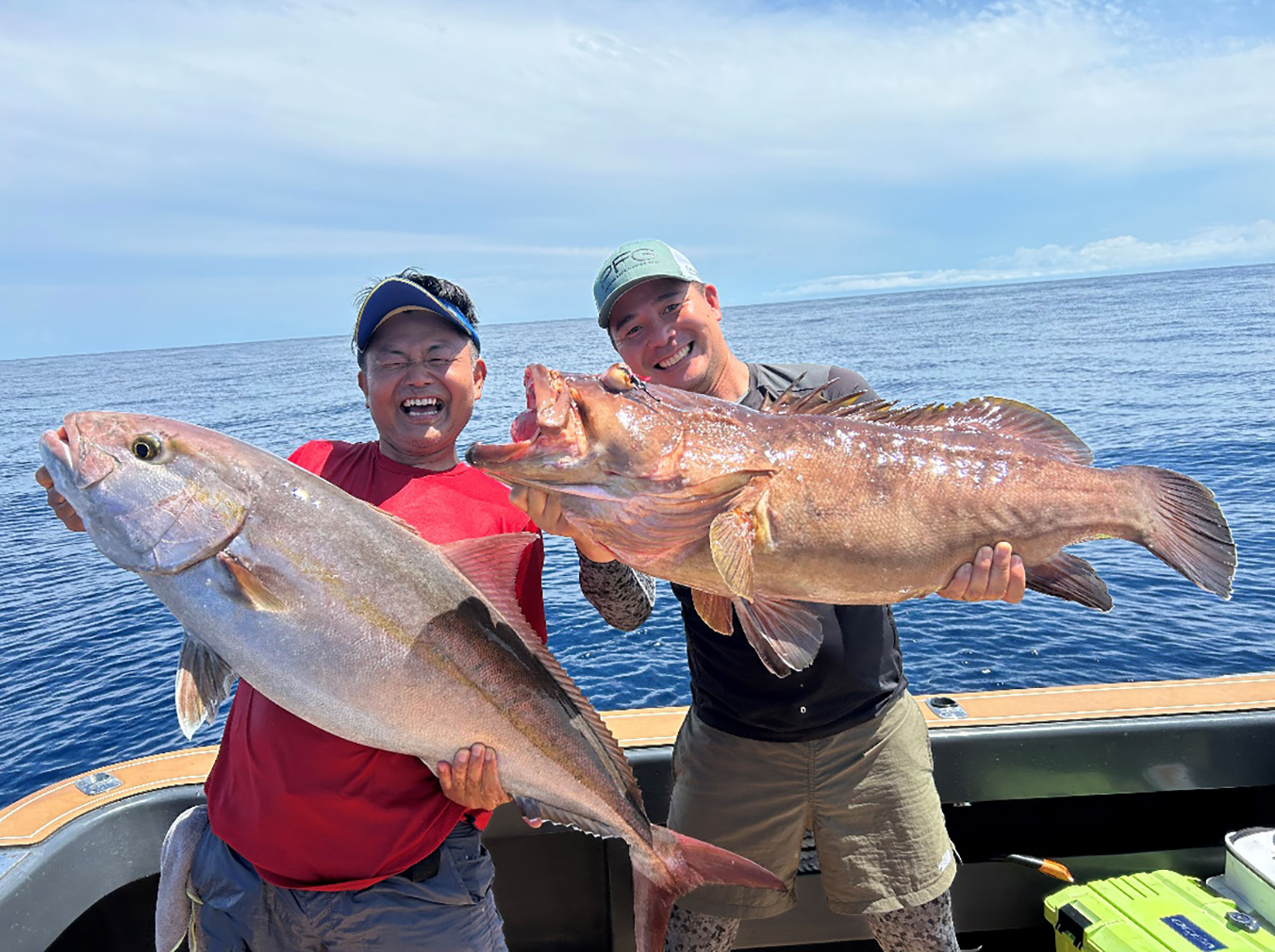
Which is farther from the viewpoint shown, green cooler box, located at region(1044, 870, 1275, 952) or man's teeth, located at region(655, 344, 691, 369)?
green cooler box, located at region(1044, 870, 1275, 952)

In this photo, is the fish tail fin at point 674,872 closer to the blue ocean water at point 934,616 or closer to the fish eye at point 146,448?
the fish eye at point 146,448

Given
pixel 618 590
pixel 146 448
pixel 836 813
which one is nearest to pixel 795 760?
pixel 836 813

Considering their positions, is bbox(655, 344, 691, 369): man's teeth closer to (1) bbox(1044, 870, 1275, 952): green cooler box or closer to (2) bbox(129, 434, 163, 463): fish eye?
(2) bbox(129, 434, 163, 463): fish eye

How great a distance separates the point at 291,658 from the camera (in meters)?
2.33

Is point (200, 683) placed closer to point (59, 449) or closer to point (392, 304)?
point (59, 449)

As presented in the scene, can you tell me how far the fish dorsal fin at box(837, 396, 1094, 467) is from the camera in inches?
114

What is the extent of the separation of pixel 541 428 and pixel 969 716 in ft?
10.5

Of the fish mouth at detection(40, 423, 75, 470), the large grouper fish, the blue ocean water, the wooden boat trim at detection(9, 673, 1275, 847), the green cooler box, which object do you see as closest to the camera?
the fish mouth at detection(40, 423, 75, 470)

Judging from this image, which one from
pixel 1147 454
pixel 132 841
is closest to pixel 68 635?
pixel 132 841

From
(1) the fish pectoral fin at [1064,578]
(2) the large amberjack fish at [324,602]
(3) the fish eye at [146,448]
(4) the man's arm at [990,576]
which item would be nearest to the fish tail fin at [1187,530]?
(1) the fish pectoral fin at [1064,578]

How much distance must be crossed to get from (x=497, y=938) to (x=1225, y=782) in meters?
3.71

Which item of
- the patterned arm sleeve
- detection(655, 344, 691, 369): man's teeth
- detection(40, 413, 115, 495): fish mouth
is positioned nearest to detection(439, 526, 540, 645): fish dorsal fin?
the patterned arm sleeve

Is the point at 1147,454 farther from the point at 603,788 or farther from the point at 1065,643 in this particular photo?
the point at 603,788

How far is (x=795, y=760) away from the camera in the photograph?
3.31 metres
